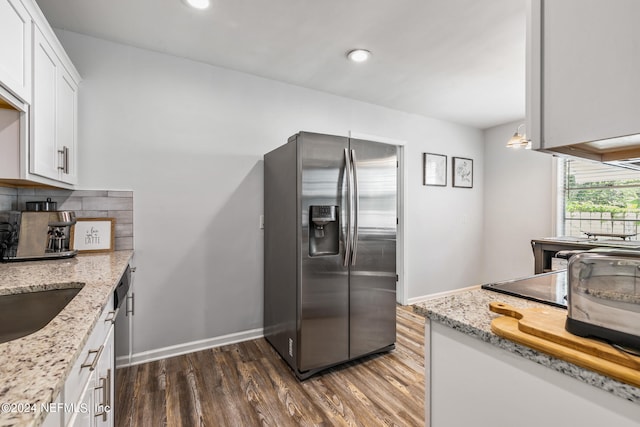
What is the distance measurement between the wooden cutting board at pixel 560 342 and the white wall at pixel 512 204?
3741 mm

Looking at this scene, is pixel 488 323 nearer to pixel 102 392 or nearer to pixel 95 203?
pixel 102 392

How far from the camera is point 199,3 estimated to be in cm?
181

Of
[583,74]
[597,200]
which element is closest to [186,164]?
[583,74]

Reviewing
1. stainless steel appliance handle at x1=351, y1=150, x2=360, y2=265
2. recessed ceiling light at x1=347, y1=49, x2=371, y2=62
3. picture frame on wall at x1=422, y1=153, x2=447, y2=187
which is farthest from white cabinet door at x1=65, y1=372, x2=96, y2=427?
picture frame on wall at x1=422, y1=153, x2=447, y2=187

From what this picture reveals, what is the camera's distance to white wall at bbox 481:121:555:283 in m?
3.89

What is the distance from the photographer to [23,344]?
2.35ft

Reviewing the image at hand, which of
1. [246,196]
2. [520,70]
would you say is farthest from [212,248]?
[520,70]

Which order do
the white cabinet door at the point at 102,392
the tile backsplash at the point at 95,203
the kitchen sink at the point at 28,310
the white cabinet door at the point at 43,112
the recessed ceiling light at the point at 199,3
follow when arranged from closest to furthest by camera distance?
the white cabinet door at the point at 102,392 → the kitchen sink at the point at 28,310 → the white cabinet door at the point at 43,112 → the recessed ceiling light at the point at 199,3 → the tile backsplash at the point at 95,203

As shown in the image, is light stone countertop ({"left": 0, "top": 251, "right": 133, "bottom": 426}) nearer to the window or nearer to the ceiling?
the ceiling

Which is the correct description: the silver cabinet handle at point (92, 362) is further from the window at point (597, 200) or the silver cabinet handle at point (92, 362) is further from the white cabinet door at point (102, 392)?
the window at point (597, 200)

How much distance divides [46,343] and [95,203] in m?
1.85

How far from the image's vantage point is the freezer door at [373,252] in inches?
92.3

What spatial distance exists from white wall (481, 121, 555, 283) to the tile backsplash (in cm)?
457

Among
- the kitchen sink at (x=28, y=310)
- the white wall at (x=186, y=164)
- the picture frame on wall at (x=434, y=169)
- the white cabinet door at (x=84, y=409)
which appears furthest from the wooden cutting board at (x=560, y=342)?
the picture frame on wall at (x=434, y=169)
